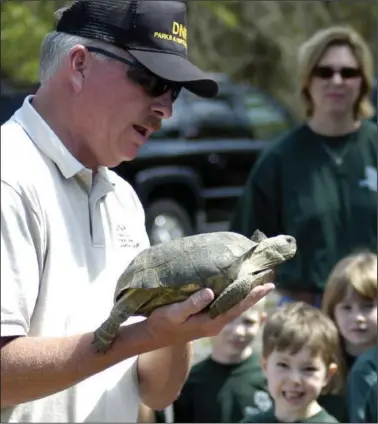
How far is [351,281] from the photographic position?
168 inches

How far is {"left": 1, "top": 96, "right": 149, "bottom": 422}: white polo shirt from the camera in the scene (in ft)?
6.57

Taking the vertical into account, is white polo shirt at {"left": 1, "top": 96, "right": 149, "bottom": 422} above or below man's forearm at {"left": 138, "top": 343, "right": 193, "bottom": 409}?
above

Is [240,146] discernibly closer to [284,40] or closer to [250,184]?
[284,40]

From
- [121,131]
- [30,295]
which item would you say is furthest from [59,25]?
[30,295]

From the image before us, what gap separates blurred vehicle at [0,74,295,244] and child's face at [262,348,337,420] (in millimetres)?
6058

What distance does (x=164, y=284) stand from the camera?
209 cm

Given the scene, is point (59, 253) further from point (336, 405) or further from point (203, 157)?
point (203, 157)

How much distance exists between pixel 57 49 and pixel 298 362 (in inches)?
77.6

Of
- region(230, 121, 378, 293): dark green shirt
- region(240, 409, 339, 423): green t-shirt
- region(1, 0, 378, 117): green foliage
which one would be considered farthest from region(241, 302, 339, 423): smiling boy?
region(1, 0, 378, 117): green foliage

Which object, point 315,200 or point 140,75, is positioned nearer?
point 140,75

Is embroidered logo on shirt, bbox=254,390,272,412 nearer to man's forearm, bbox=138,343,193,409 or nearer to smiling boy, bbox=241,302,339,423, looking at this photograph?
smiling boy, bbox=241,302,339,423

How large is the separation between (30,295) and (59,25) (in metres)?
0.72

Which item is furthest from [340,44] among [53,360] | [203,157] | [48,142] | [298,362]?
[203,157]

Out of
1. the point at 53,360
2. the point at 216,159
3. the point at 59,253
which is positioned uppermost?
the point at 216,159
